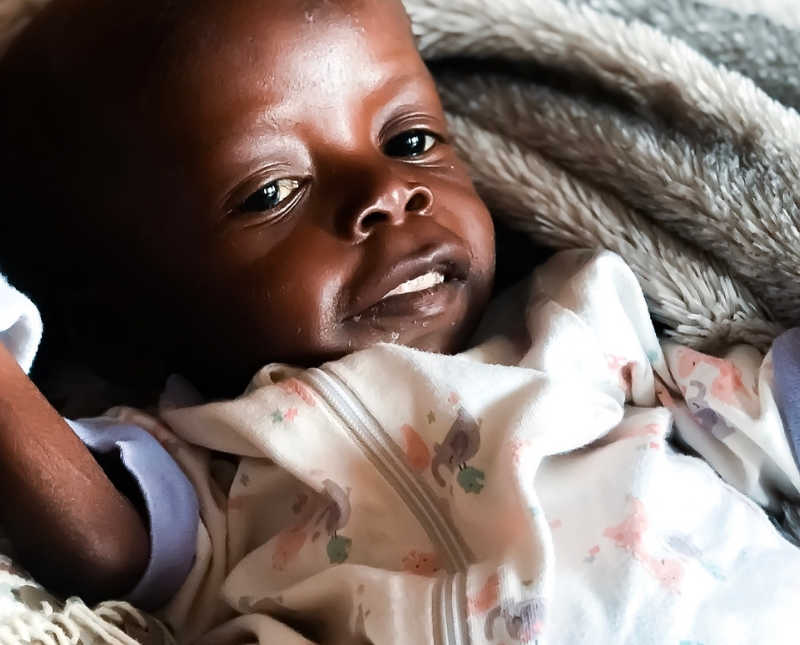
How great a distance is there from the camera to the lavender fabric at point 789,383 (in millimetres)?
898

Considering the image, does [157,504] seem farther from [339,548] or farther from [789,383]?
[789,383]

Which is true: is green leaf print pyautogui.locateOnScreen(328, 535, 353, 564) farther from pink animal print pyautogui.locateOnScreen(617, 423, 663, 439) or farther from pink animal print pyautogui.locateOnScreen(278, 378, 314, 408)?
pink animal print pyautogui.locateOnScreen(617, 423, 663, 439)

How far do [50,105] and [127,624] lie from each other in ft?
1.42

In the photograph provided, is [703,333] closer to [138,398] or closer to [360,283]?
[360,283]

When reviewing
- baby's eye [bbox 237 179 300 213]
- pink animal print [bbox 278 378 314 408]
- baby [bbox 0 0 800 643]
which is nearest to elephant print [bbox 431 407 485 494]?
baby [bbox 0 0 800 643]

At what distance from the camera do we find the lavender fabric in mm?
898

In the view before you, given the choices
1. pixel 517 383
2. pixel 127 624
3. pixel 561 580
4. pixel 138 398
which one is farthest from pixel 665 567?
pixel 138 398

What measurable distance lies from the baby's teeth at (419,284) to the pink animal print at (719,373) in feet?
0.80

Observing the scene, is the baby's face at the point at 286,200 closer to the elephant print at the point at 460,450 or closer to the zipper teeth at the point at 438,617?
the elephant print at the point at 460,450

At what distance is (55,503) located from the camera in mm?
699

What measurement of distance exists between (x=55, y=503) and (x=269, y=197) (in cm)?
30

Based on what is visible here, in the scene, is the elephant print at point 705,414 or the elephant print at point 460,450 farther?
the elephant print at point 705,414

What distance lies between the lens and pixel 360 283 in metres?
0.84

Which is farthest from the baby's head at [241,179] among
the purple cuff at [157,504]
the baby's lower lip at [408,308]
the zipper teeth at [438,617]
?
the zipper teeth at [438,617]
